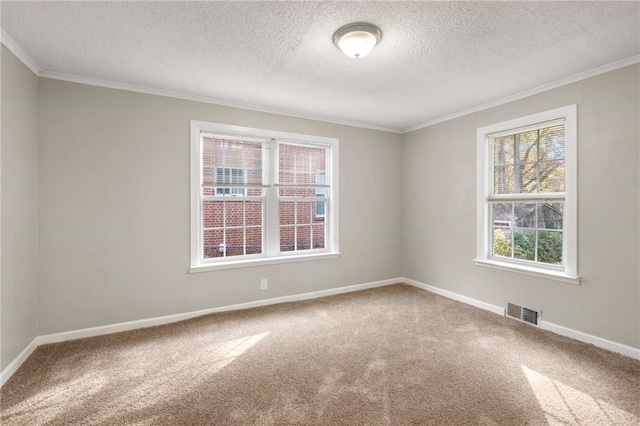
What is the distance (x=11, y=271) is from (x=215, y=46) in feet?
7.54

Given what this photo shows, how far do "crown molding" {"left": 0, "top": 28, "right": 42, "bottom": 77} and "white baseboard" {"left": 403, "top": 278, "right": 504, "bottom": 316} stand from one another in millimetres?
4970

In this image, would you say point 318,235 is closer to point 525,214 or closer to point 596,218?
point 525,214

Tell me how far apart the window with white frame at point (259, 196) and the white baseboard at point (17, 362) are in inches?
55.7

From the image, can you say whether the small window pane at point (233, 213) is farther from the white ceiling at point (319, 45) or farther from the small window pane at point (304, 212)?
the white ceiling at point (319, 45)

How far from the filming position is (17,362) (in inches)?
93.7

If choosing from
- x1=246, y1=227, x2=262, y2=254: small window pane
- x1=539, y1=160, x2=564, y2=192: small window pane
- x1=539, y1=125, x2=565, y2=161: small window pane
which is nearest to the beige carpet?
x1=246, y1=227, x2=262, y2=254: small window pane

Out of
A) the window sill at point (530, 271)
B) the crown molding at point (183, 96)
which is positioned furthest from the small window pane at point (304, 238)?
the window sill at point (530, 271)

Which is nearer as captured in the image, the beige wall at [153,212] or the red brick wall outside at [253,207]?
the beige wall at [153,212]

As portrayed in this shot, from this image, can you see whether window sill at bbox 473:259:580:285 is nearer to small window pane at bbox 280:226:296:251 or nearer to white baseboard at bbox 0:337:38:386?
small window pane at bbox 280:226:296:251

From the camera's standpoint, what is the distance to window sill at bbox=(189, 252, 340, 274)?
3488mm

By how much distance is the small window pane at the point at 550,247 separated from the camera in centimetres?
313

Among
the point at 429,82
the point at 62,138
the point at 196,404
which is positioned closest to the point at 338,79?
the point at 429,82

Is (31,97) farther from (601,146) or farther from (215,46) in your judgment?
(601,146)

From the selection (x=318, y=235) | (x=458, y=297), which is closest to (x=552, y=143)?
(x=458, y=297)
